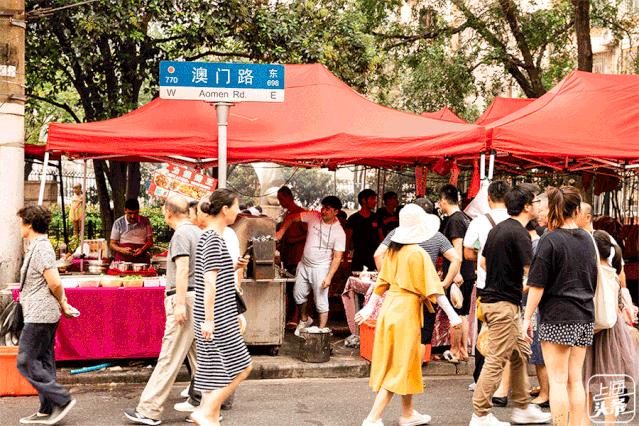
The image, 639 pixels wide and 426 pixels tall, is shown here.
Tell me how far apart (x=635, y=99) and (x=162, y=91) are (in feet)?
19.7

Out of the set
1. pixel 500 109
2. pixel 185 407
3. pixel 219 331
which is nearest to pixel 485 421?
pixel 219 331

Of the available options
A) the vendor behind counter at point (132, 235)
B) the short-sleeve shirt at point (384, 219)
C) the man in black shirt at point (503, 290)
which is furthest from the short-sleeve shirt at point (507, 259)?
the vendor behind counter at point (132, 235)

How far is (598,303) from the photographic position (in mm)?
5699

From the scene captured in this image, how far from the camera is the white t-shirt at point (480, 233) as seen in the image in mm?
6758

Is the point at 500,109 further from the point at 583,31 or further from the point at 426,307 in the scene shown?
the point at 426,307

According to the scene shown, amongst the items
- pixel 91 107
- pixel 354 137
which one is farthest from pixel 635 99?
pixel 91 107

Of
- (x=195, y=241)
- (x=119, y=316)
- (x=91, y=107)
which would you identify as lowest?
(x=119, y=316)

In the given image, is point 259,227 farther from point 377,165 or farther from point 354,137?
point 377,165

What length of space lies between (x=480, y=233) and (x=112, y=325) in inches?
151

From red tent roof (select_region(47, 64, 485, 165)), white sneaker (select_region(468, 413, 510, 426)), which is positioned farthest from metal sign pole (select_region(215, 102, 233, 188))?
white sneaker (select_region(468, 413, 510, 426))

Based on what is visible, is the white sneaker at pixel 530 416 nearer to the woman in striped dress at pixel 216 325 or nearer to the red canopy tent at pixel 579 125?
the woman in striped dress at pixel 216 325

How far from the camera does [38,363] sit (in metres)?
6.44

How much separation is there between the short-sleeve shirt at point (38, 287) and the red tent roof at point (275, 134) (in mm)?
2412

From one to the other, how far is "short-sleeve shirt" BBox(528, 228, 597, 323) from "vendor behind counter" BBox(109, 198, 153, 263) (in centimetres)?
644
